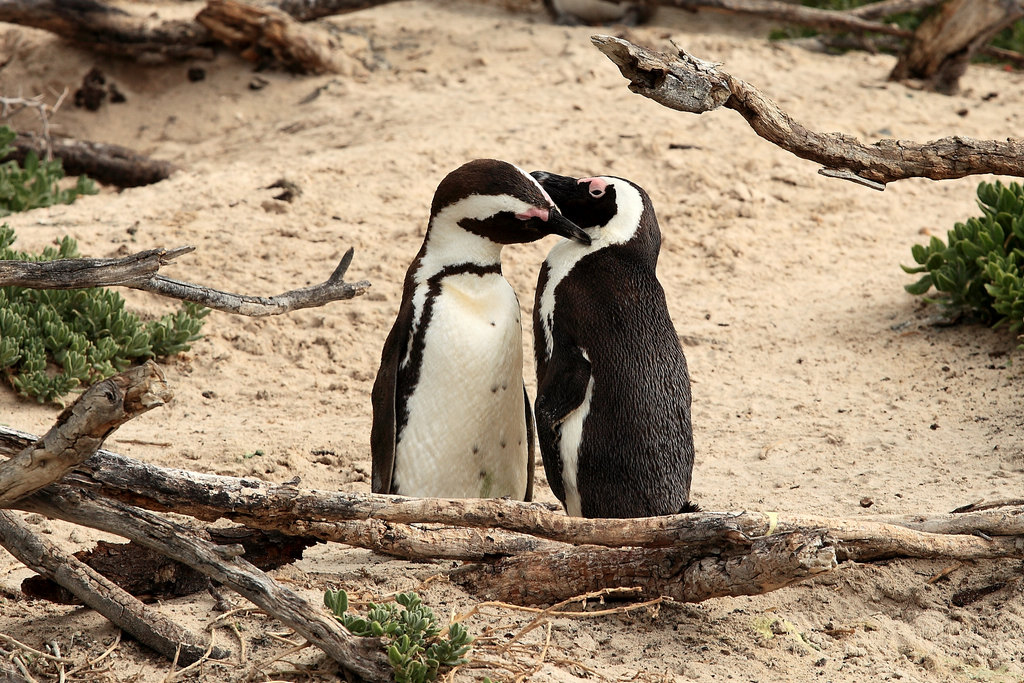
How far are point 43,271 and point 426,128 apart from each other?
4.13 meters

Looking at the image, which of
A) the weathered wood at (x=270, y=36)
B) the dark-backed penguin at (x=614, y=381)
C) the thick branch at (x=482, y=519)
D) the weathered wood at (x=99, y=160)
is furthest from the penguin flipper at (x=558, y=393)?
the weathered wood at (x=270, y=36)

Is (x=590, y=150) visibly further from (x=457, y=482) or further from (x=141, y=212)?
(x=457, y=482)

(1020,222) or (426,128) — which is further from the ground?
(1020,222)

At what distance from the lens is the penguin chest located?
3205 mm

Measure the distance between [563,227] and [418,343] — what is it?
1.90 feet

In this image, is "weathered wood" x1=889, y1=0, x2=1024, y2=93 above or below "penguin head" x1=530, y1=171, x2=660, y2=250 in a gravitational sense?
above

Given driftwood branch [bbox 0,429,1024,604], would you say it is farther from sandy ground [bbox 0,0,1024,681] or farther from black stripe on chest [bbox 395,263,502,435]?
black stripe on chest [bbox 395,263,502,435]

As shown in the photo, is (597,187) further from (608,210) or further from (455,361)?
(455,361)

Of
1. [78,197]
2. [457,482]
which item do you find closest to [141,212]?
[78,197]

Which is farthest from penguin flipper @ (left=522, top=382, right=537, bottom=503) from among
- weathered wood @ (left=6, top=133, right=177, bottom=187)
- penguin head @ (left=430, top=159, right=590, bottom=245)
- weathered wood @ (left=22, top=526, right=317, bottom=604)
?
weathered wood @ (left=6, top=133, right=177, bottom=187)

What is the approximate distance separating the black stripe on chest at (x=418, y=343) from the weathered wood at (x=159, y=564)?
0.71 metres

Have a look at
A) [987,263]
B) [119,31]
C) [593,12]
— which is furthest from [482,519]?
[593,12]

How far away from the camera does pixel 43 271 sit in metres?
2.28

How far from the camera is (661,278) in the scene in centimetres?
541
